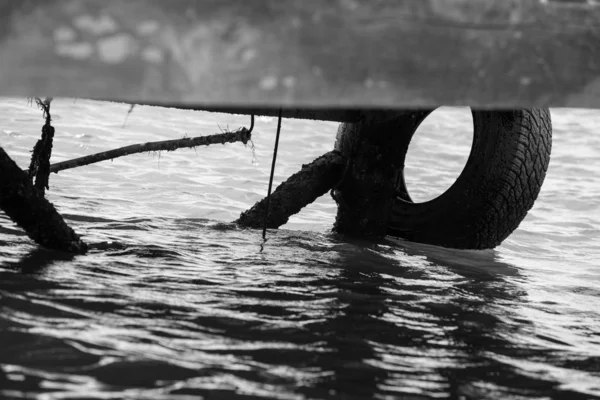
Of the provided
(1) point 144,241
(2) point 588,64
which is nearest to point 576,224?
(1) point 144,241

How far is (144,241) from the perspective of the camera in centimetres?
478

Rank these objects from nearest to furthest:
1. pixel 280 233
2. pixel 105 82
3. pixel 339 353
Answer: pixel 105 82
pixel 339 353
pixel 280 233

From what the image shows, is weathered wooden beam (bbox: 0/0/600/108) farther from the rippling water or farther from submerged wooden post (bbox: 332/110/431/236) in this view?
submerged wooden post (bbox: 332/110/431/236)

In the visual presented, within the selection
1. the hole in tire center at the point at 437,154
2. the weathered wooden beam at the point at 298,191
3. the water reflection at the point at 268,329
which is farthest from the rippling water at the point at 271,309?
the hole in tire center at the point at 437,154

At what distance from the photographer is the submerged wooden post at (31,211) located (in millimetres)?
3648

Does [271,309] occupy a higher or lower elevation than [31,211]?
lower

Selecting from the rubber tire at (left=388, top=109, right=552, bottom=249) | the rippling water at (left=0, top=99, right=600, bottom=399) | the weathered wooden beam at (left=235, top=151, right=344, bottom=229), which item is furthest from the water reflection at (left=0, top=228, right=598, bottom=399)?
the rubber tire at (left=388, top=109, right=552, bottom=249)

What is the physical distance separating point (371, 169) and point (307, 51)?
→ 3.36 m

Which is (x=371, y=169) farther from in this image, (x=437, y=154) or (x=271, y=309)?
(x=437, y=154)

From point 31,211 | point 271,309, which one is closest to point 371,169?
point 271,309

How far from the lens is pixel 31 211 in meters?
3.82

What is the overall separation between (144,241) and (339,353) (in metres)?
2.04

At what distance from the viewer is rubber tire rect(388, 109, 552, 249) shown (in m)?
5.38

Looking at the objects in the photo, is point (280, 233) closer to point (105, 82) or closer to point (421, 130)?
point (105, 82)
